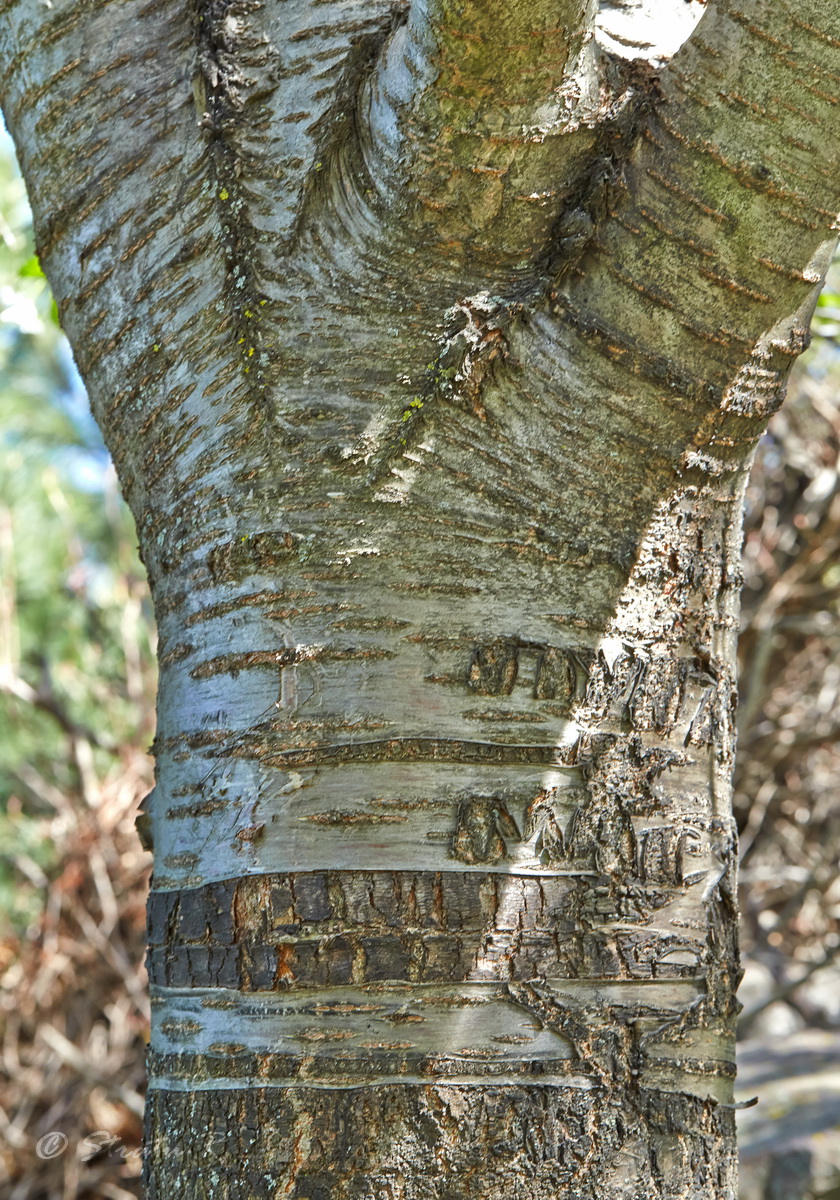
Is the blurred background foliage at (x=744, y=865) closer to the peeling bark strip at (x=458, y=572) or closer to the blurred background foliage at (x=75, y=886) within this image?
the blurred background foliage at (x=75, y=886)

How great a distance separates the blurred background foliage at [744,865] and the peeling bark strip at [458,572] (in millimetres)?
2391

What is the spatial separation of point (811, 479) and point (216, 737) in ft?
11.4

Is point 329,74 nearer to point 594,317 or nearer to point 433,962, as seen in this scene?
point 594,317

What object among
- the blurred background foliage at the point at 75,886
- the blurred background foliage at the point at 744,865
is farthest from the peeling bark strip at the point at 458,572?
the blurred background foliage at the point at 744,865

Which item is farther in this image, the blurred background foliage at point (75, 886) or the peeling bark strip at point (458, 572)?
the blurred background foliage at point (75, 886)

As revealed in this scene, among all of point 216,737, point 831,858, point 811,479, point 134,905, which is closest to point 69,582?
point 134,905

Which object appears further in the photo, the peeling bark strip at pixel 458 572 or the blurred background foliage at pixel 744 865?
the blurred background foliage at pixel 744 865

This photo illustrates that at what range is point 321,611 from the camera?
86 cm

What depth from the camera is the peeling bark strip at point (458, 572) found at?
80cm

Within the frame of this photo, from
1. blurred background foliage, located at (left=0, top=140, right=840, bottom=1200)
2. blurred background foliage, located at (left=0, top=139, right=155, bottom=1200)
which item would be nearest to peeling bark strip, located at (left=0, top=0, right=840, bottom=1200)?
blurred background foliage, located at (left=0, top=139, right=155, bottom=1200)

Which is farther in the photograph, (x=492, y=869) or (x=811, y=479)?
(x=811, y=479)

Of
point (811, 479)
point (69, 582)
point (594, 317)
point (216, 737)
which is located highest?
A: point (811, 479)

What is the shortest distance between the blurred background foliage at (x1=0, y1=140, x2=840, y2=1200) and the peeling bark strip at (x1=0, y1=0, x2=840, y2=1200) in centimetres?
239

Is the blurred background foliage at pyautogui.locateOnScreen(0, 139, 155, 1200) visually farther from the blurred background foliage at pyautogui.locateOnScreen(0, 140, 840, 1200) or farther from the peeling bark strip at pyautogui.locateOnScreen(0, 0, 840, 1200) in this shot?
the peeling bark strip at pyautogui.locateOnScreen(0, 0, 840, 1200)
